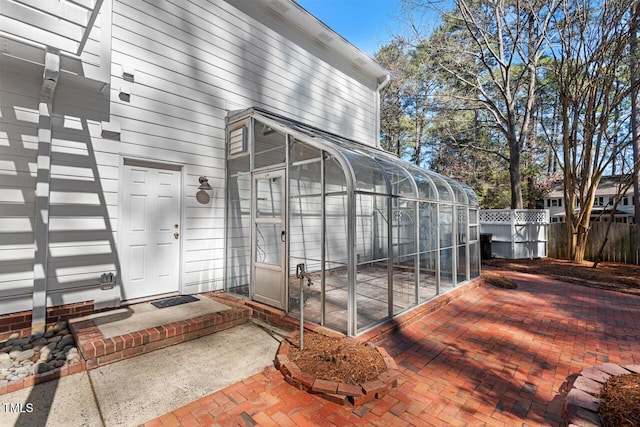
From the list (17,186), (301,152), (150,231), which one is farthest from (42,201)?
(301,152)

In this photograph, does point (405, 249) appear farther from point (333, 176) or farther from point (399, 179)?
point (333, 176)

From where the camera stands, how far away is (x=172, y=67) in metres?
4.55

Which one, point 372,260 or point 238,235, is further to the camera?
point 238,235

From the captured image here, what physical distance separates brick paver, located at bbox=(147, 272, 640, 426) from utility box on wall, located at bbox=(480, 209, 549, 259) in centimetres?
523

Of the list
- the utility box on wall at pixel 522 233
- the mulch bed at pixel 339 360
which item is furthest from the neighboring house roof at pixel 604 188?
the mulch bed at pixel 339 360

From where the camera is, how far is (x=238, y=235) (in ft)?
16.1

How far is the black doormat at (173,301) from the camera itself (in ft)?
13.3

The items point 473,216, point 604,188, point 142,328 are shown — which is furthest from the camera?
point 604,188

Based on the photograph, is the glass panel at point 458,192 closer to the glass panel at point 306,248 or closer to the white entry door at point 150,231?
the glass panel at point 306,248

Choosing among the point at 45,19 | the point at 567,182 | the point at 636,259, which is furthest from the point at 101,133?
the point at 636,259

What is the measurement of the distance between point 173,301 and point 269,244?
1.66 meters

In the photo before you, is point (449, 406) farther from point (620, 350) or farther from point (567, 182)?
point (567, 182)

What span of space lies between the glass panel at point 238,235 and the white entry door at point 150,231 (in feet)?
2.68

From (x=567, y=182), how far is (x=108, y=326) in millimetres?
12665
